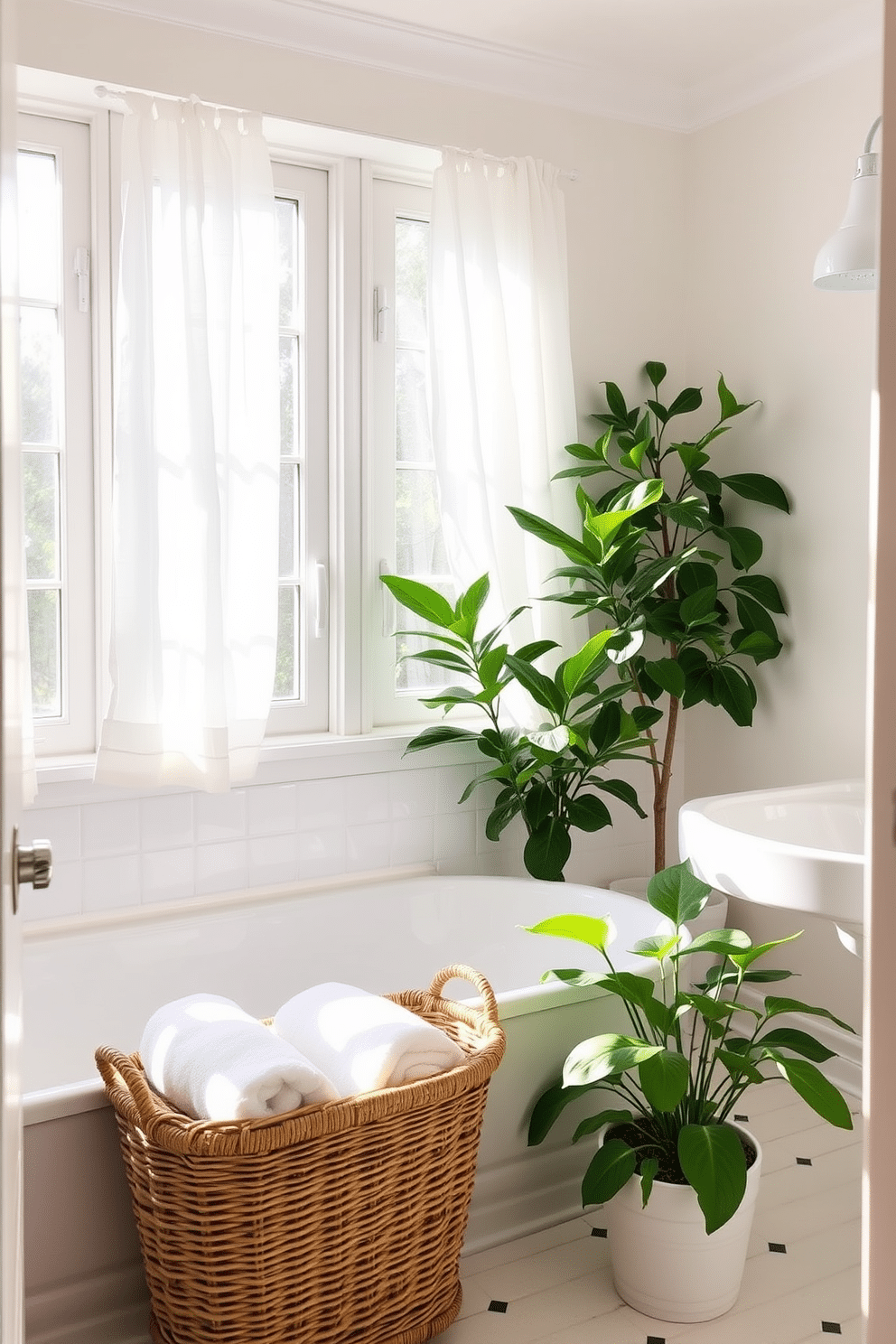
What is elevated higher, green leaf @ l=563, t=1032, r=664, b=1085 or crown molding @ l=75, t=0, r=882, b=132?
crown molding @ l=75, t=0, r=882, b=132

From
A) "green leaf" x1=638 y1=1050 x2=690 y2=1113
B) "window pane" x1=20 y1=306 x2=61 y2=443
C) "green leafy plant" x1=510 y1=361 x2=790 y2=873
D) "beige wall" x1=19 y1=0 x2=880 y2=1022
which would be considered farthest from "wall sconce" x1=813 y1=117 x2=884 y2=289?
"window pane" x1=20 y1=306 x2=61 y2=443

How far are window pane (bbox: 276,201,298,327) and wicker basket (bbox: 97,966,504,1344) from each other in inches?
75.6

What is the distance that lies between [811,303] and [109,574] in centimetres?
189

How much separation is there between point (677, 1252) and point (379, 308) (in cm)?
230

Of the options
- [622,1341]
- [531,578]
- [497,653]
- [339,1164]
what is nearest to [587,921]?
[339,1164]

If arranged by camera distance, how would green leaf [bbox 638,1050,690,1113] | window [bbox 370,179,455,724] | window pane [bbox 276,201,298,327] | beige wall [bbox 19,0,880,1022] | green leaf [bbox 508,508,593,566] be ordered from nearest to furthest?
green leaf [bbox 638,1050,690,1113]
beige wall [bbox 19,0,880,1022]
green leaf [bbox 508,508,593,566]
window pane [bbox 276,201,298,327]
window [bbox 370,179,455,724]

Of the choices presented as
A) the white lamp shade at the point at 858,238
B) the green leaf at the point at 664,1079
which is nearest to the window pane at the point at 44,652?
the green leaf at the point at 664,1079

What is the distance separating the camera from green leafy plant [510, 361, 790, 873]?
2930mm

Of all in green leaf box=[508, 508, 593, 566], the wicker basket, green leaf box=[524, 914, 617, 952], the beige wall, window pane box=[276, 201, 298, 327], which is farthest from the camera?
window pane box=[276, 201, 298, 327]

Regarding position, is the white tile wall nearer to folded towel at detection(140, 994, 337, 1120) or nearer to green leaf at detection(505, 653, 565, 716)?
green leaf at detection(505, 653, 565, 716)

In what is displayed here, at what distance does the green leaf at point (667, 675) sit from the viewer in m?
2.92

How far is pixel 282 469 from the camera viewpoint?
120 inches

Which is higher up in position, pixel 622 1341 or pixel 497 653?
pixel 497 653

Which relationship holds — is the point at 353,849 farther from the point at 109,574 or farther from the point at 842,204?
the point at 842,204
